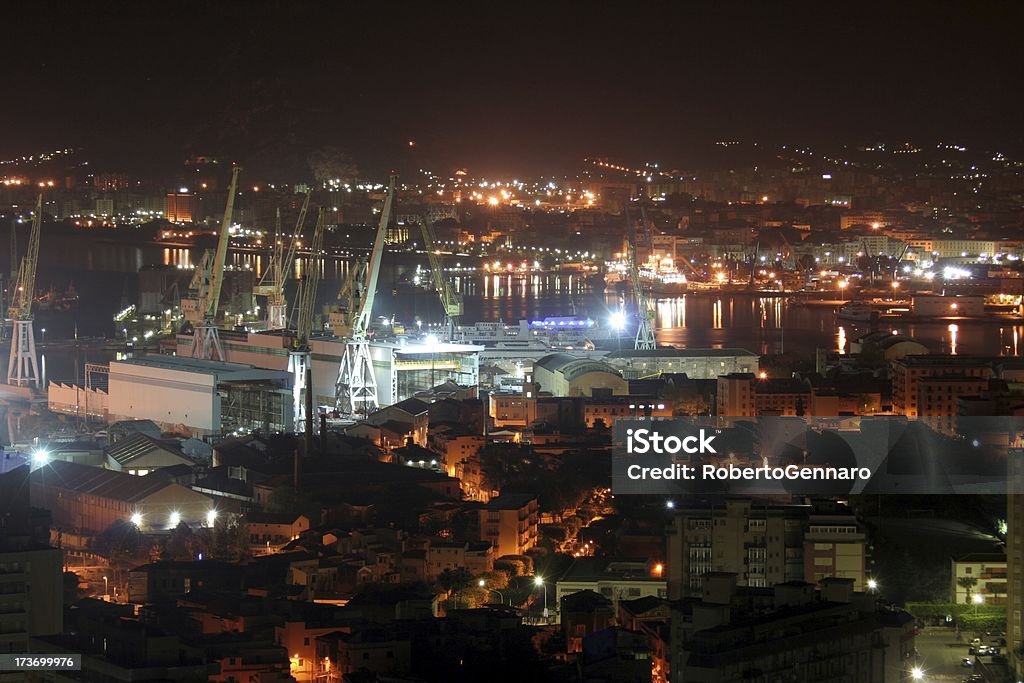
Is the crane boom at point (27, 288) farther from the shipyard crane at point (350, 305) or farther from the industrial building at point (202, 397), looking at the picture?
the shipyard crane at point (350, 305)

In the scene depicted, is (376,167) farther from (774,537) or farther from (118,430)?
(774,537)

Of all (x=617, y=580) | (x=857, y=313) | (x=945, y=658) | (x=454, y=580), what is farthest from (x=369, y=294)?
(x=857, y=313)

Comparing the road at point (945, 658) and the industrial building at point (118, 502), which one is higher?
the industrial building at point (118, 502)

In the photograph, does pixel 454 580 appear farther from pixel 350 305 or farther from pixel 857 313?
pixel 857 313

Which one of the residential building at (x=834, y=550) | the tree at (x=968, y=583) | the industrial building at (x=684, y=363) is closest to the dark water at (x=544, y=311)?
the industrial building at (x=684, y=363)

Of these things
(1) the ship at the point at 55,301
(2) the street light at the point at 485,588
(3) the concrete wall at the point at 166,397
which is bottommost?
(2) the street light at the point at 485,588

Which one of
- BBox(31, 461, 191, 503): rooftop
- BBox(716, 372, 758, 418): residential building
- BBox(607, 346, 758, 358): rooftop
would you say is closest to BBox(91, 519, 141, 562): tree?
BBox(31, 461, 191, 503): rooftop

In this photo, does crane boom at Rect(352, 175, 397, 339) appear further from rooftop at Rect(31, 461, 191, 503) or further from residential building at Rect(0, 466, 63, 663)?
residential building at Rect(0, 466, 63, 663)

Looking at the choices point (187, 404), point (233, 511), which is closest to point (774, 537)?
point (233, 511)
